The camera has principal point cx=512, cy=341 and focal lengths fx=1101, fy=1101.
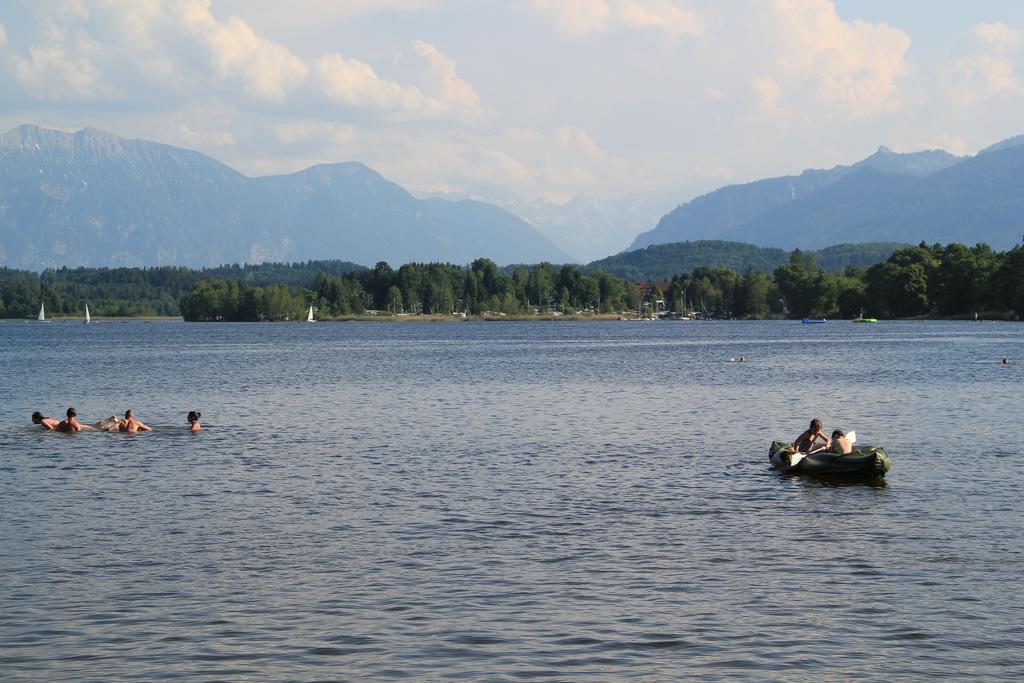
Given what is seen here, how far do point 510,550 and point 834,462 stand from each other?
15.7 meters

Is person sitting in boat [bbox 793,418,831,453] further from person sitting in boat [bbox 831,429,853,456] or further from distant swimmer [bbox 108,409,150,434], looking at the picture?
distant swimmer [bbox 108,409,150,434]

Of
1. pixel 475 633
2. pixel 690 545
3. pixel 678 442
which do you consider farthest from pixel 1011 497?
pixel 475 633

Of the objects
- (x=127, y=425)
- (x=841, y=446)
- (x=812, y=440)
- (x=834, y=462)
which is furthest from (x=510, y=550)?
(x=127, y=425)

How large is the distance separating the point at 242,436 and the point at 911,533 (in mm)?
33756

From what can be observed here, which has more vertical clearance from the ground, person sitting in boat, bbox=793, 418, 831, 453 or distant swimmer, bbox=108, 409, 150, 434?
person sitting in boat, bbox=793, 418, 831, 453

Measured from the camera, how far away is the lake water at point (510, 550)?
18.9 meters

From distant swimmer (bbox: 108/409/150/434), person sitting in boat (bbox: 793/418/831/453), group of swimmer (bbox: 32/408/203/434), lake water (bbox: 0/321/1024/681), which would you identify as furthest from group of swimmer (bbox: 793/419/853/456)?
distant swimmer (bbox: 108/409/150/434)

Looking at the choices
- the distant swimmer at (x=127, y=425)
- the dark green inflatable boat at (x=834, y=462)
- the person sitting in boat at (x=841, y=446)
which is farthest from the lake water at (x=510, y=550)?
the person sitting in boat at (x=841, y=446)

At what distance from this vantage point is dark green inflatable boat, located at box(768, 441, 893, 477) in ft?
119

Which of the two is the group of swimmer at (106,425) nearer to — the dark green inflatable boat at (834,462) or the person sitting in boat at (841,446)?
the dark green inflatable boat at (834,462)

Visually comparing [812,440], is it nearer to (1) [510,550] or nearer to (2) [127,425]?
(1) [510,550]

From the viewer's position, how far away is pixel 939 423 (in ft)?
179

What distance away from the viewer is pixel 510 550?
2634 centimetres

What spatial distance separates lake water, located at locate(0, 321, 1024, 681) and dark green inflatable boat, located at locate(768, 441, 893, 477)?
2.03ft
